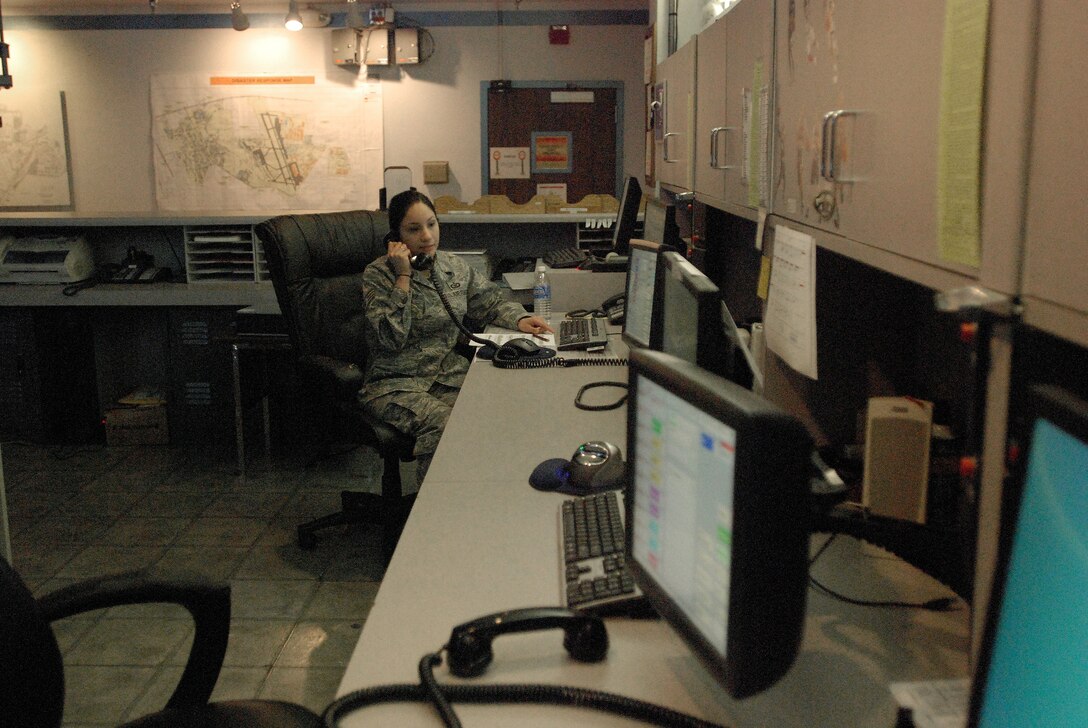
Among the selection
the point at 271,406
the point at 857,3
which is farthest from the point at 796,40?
the point at 271,406

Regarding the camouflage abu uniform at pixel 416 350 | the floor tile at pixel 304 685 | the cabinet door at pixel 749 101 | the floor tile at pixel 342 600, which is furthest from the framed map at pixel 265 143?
the cabinet door at pixel 749 101

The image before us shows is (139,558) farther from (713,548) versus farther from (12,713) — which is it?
(713,548)

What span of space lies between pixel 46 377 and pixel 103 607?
372 cm

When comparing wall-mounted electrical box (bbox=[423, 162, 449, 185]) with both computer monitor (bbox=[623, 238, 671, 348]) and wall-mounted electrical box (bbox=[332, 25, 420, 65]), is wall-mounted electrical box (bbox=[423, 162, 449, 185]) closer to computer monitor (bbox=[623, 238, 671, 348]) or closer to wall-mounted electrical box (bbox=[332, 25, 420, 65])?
wall-mounted electrical box (bbox=[332, 25, 420, 65])

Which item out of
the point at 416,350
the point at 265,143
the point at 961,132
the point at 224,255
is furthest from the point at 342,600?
the point at 265,143

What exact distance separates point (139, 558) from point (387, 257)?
4.48 ft

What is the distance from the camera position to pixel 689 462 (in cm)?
101

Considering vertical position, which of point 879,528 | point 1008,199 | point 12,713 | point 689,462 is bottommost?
point 12,713

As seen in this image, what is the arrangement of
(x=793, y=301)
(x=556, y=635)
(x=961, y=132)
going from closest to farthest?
(x=961, y=132) → (x=556, y=635) → (x=793, y=301)

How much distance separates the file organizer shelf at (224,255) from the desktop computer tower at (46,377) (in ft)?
2.18

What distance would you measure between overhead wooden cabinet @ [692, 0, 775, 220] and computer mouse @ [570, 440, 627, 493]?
1.80 ft

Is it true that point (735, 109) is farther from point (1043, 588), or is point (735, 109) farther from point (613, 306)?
point (613, 306)

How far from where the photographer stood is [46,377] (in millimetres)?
4594

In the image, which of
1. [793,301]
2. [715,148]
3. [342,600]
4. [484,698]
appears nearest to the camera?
[484,698]
